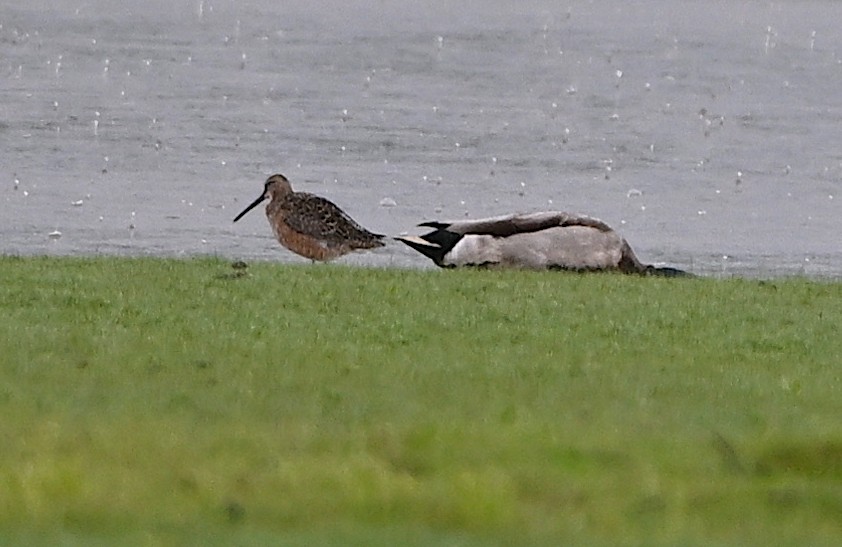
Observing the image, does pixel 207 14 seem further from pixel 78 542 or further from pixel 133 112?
pixel 78 542

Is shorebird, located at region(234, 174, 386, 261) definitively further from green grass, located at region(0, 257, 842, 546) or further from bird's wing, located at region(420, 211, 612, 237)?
green grass, located at region(0, 257, 842, 546)

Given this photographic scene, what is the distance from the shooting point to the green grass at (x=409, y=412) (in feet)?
14.0

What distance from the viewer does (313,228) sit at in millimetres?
10711

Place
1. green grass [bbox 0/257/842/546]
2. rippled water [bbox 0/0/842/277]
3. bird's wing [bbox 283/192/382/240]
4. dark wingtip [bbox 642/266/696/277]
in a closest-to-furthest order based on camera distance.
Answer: green grass [bbox 0/257/842/546]
dark wingtip [bbox 642/266/696/277]
bird's wing [bbox 283/192/382/240]
rippled water [bbox 0/0/842/277]

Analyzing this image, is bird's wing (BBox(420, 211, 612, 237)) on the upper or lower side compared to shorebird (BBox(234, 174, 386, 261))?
upper

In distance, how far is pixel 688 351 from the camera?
6.64 metres

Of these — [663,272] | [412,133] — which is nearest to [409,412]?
[663,272]

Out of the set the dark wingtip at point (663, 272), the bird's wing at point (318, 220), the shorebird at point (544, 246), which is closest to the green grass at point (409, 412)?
the dark wingtip at point (663, 272)

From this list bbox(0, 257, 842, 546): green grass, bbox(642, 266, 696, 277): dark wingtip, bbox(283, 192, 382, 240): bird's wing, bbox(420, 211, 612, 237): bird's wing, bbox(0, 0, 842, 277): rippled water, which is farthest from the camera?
bbox(0, 0, 842, 277): rippled water

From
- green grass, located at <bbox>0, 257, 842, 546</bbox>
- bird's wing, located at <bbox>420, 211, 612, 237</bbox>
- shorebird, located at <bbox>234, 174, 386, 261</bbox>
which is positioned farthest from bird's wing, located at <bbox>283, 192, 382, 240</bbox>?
green grass, located at <bbox>0, 257, 842, 546</bbox>

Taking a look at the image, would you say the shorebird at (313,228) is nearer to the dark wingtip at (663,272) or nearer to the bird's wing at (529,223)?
the bird's wing at (529,223)

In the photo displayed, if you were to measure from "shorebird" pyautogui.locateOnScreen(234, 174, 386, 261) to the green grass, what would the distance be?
90.9 inches

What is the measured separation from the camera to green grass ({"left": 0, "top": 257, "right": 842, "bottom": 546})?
4.26 m

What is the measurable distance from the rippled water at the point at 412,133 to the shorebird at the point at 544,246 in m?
1.49
